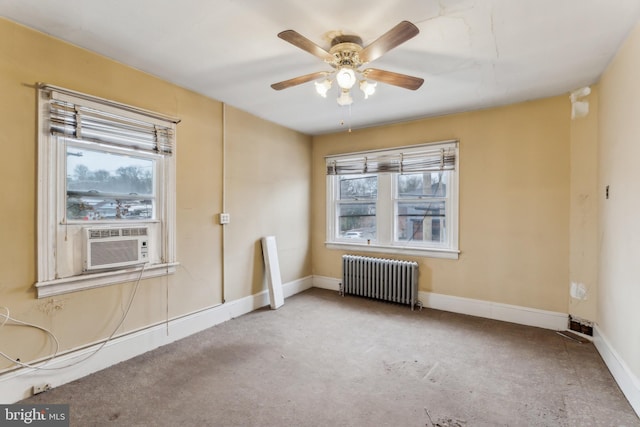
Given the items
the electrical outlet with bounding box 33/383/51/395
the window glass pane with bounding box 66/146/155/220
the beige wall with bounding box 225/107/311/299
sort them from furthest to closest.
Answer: the beige wall with bounding box 225/107/311/299 < the window glass pane with bounding box 66/146/155/220 < the electrical outlet with bounding box 33/383/51/395

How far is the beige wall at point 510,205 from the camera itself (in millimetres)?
3090

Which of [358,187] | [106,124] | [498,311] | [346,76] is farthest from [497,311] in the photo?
[106,124]

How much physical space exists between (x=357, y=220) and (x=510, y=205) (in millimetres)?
1983

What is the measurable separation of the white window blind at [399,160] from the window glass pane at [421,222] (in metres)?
0.48

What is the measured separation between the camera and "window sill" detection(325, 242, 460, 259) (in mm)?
3728

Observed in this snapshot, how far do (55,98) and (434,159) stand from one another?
3.73m

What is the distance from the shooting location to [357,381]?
224 cm

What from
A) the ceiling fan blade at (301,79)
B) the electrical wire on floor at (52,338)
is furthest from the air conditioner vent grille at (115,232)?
the ceiling fan blade at (301,79)

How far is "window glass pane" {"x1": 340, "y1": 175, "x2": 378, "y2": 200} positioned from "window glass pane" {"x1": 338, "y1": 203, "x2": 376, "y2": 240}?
13cm

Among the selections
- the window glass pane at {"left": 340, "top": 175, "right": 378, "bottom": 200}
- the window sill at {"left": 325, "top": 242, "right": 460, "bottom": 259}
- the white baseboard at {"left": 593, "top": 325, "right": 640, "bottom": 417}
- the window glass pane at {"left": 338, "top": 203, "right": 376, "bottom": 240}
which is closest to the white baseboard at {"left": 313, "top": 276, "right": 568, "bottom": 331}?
the white baseboard at {"left": 593, "top": 325, "right": 640, "bottom": 417}

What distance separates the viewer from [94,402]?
6.50 feet

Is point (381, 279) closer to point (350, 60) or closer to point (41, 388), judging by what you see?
point (350, 60)

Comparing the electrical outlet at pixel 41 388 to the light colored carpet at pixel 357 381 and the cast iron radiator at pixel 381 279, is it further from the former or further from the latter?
the cast iron radiator at pixel 381 279

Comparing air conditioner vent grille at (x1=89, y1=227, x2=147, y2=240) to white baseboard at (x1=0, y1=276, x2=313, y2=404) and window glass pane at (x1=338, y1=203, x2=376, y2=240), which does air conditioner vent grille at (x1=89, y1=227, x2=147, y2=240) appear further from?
window glass pane at (x1=338, y1=203, x2=376, y2=240)
